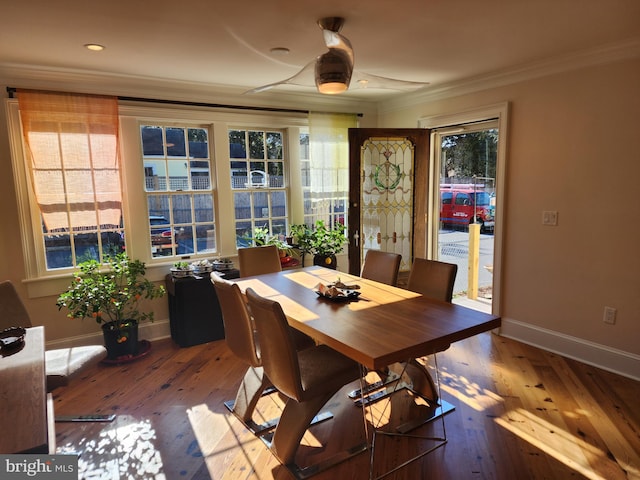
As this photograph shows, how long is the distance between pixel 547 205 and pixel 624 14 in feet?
5.07

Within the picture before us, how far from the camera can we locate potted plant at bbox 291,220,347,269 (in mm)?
4617

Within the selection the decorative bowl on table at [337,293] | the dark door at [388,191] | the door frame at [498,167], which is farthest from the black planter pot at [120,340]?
the door frame at [498,167]

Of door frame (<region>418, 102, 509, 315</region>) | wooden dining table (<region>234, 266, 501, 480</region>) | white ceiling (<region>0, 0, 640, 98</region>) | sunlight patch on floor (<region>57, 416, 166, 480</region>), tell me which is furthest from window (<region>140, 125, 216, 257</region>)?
door frame (<region>418, 102, 509, 315</region>)

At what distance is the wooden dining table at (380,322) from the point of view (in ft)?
6.12

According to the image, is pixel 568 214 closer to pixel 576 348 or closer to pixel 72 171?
pixel 576 348

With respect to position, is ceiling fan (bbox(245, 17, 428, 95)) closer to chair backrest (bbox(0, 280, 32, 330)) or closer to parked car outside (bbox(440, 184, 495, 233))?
chair backrest (bbox(0, 280, 32, 330))

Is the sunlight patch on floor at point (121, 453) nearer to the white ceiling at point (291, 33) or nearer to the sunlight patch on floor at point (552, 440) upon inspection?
the sunlight patch on floor at point (552, 440)

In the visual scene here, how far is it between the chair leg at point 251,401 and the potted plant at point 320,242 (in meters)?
2.06

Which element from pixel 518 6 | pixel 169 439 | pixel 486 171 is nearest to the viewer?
pixel 518 6

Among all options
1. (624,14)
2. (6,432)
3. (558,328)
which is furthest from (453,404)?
(624,14)

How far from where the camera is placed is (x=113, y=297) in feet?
11.6

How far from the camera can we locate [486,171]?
15.8ft

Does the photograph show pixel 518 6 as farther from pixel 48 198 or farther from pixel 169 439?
pixel 48 198

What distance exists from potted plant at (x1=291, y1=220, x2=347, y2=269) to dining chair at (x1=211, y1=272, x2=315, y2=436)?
2.02 meters
